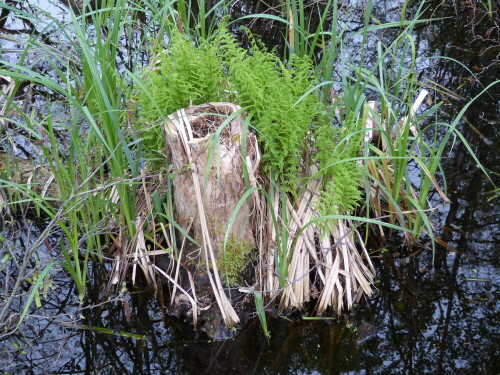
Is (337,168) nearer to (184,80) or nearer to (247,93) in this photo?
(247,93)

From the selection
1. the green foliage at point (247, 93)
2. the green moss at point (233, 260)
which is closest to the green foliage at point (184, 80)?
the green foliage at point (247, 93)

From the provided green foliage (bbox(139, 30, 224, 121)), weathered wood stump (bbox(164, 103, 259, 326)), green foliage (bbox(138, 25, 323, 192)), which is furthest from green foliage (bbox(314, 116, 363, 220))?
green foliage (bbox(139, 30, 224, 121))

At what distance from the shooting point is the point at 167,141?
3535mm

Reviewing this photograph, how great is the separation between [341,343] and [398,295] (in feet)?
1.82

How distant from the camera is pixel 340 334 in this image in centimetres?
369

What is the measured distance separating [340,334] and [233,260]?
0.71 metres

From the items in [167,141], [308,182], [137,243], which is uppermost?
[167,141]

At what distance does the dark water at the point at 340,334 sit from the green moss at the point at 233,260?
0.29m

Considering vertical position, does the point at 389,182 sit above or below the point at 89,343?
above

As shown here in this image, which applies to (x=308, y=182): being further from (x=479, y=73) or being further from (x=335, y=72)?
(x=479, y=73)

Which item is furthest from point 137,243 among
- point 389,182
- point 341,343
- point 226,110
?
point 389,182

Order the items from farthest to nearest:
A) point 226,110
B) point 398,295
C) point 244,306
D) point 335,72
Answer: point 335,72, point 398,295, point 244,306, point 226,110

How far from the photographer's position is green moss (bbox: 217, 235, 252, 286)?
12.0 feet

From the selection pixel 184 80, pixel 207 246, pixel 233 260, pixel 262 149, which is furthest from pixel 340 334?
pixel 184 80
